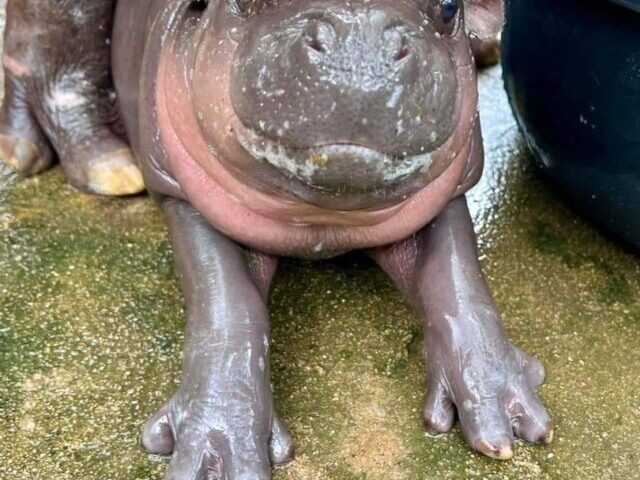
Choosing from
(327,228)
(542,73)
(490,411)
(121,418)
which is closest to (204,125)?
(327,228)

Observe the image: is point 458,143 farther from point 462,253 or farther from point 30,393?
point 30,393

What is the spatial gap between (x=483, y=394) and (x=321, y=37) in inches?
22.8

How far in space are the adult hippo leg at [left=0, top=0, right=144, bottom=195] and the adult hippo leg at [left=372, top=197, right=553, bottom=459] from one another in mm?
664

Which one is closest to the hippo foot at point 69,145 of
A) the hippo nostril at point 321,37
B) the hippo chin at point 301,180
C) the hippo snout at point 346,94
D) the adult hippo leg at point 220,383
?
the hippo chin at point 301,180

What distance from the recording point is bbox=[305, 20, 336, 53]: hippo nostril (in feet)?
3.38

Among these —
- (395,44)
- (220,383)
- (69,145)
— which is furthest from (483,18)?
(69,145)

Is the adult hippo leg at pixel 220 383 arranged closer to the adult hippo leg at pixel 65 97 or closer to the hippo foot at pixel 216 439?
the hippo foot at pixel 216 439

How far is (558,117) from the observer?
5.34ft

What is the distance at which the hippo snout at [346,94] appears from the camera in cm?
103

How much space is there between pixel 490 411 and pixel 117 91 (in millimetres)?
973

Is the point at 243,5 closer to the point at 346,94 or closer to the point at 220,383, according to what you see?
the point at 346,94

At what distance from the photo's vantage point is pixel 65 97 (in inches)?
73.7

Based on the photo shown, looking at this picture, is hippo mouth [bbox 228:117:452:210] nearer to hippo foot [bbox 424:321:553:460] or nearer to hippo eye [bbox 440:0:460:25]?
hippo eye [bbox 440:0:460:25]

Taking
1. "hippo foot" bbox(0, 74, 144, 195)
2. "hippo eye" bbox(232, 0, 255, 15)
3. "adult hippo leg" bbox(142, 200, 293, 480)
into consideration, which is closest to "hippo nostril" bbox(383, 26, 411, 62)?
"hippo eye" bbox(232, 0, 255, 15)
